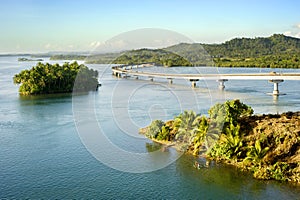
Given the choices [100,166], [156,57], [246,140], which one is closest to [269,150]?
[246,140]

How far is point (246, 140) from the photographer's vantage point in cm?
1872

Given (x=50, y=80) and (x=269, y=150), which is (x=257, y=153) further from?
(x=50, y=80)

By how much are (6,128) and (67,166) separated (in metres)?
12.0

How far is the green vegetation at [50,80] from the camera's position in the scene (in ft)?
159

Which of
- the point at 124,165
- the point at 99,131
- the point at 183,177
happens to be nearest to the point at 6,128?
the point at 99,131

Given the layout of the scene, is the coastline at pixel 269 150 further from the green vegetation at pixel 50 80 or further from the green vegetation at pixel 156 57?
the green vegetation at pixel 50 80

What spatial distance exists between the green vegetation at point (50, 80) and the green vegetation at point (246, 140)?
3238 centimetres

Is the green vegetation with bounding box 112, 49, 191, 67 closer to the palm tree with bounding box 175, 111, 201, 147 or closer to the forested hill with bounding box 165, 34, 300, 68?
the palm tree with bounding box 175, 111, 201, 147

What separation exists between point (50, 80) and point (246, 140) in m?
37.2

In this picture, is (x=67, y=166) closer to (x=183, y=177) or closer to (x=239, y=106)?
(x=183, y=177)

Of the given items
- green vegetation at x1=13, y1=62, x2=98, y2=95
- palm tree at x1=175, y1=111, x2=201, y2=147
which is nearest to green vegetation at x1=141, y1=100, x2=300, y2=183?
palm tree at x1=175, y1=111, x2=201, y2=147

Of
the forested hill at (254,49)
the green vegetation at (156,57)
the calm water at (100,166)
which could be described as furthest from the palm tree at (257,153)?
the forested hill at (254,49)

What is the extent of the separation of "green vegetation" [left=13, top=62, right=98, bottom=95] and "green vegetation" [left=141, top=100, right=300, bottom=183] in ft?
106

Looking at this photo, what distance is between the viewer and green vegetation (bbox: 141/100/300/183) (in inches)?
651
